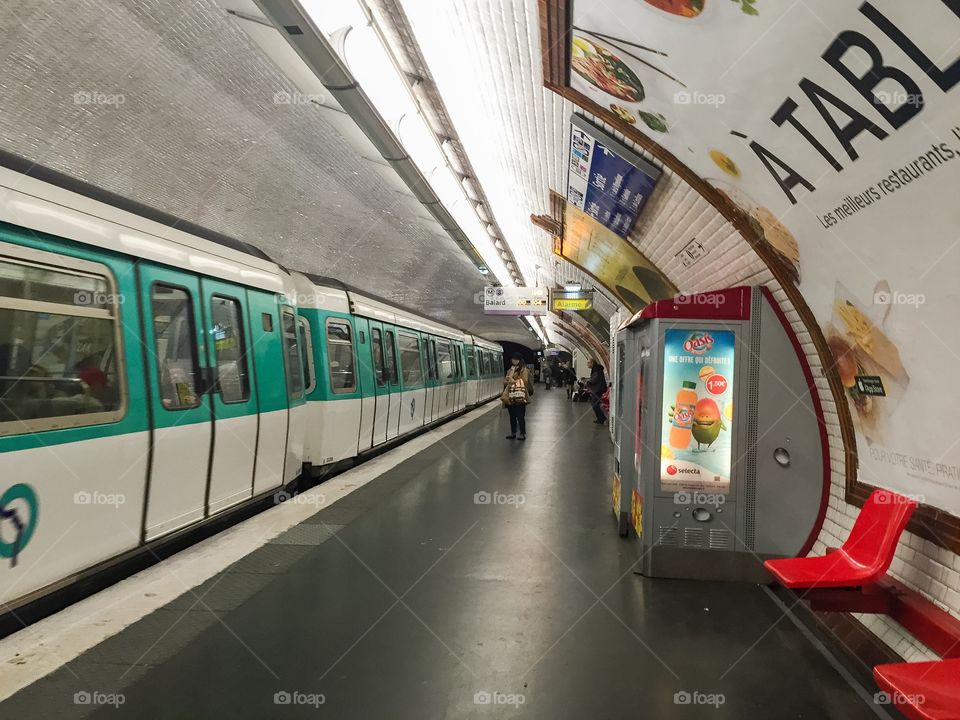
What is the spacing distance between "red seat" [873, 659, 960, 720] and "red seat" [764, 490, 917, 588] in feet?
2.61

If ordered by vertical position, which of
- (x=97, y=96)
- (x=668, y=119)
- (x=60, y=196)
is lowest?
(x=60, y=196)

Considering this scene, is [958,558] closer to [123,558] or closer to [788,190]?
[788,190]

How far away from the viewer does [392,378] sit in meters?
11.1

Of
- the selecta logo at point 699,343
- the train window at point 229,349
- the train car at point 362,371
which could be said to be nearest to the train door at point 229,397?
the train window at point 229,349

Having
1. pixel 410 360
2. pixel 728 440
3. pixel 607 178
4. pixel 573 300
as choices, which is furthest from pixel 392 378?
pixel 728 440

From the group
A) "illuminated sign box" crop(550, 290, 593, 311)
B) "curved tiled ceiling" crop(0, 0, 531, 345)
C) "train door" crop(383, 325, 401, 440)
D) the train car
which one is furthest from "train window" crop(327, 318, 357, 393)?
"illuminated sign box" crop(550, 290, 593, 311)

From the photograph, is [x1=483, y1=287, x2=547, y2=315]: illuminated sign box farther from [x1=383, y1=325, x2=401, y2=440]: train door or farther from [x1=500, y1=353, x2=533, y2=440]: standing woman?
[x1=383, y1=325, x2=401, y2=440]: train door

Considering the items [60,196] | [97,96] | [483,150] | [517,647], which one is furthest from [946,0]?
[97,96]

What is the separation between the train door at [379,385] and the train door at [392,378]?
0.43 ft

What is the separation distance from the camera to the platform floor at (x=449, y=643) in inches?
114

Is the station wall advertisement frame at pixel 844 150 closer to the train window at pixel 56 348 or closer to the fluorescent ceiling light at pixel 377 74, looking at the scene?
the fluorescent ceiling light at pixel 377 74

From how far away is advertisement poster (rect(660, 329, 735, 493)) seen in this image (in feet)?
15.4

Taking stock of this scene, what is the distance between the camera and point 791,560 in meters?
3.94

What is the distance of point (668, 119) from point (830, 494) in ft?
9.34
